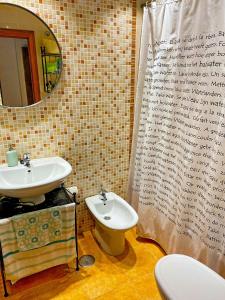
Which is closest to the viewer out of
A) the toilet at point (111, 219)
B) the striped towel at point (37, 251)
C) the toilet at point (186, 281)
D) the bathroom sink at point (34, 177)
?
the toilet at point (186, 281)

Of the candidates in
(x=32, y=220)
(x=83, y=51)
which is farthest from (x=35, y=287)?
(x=83, y=51)

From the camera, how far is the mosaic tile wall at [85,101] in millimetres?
1721

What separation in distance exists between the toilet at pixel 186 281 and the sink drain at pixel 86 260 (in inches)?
31.2

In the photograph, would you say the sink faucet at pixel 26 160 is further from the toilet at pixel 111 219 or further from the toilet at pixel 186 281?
the toilet at pixel 186 281

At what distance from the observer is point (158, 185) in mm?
1952

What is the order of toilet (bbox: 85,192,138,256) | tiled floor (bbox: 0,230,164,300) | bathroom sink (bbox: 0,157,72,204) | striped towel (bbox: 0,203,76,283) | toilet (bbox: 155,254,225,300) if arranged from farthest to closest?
1. toilet (bbox: 85,192,138,256)
2. tiled floor (bbox: 0,230,164,300)
3. striped towel (bbox: 0,203,76,283)
4. bathroom sink (bbox: 0,157,72,204)
5. toilet (bbox: 155,254,225,300)

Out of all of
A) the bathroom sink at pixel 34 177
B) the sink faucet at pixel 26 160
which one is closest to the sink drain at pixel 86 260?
the bathroom sink at pixel 34 177

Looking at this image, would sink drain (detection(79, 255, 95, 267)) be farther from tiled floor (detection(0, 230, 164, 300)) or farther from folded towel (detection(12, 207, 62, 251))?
folded towel (detection(12, 207, 62, 251))

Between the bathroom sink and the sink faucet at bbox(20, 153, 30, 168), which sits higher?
the sink faucet at bbox(20, 153, 30, 168)

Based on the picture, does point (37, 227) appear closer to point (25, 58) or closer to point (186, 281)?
point (186, 281)

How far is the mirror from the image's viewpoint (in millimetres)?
1577

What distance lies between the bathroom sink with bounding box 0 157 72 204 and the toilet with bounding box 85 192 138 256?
1.79 feet

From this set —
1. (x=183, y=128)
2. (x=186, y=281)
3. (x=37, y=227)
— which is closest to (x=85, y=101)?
(x=183, y=128)

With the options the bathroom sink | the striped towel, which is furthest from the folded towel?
the bathroom sink
